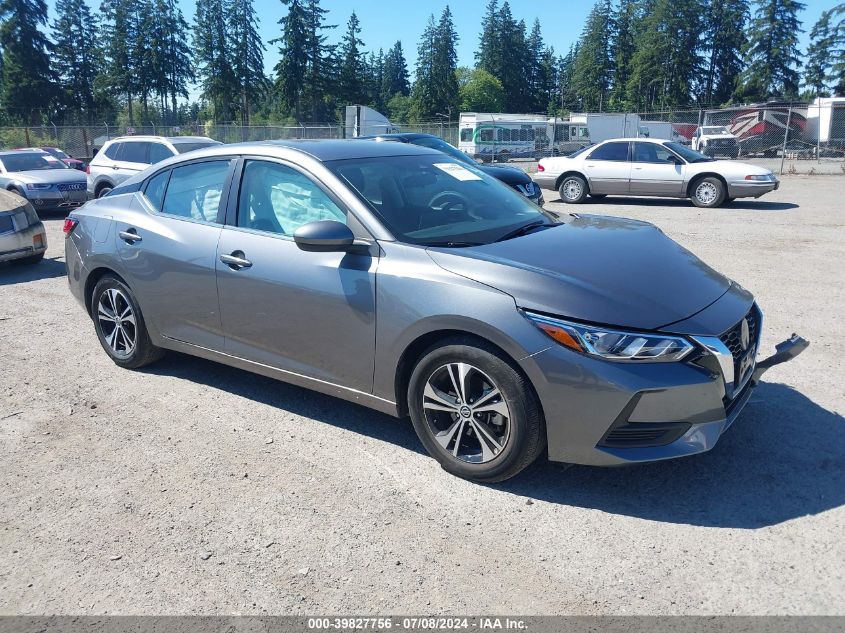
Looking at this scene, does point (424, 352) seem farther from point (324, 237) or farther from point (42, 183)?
point (42, 183)

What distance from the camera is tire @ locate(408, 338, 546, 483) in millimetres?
3297

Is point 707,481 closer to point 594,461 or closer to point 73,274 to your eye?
point 594,461

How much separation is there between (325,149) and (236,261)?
0.91m

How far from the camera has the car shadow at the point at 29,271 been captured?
9.01 metres

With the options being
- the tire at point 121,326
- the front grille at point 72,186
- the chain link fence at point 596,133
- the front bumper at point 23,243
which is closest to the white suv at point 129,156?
the front grille at point 72,186

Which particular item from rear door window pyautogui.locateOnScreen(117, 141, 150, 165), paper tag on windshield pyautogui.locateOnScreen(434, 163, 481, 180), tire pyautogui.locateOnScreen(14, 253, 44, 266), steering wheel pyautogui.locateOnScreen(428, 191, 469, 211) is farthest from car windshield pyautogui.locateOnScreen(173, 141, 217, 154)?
steering wheel pyautogui.locateOnScreen(428, 191, 469, 211)

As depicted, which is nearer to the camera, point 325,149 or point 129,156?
point 325,149

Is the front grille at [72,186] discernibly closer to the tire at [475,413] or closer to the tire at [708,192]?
the tire at [708,192]

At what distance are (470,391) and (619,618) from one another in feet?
4.14

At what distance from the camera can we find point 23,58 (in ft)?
233

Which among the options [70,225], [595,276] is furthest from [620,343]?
[70,225]

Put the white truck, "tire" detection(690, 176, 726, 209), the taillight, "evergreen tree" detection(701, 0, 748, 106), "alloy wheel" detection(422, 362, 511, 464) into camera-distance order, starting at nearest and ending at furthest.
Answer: "alloy wheel" detection(422, 362, 511, 464)
the taillight
"tire" detection(690, 176, 726, 209)
the white truck
"evergreen tree" detection(701, 0, 748, 106)

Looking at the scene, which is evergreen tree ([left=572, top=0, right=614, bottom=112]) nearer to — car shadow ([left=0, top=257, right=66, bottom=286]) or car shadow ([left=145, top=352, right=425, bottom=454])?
car shadow ([left=0, top=257, right=66, bottom=286])

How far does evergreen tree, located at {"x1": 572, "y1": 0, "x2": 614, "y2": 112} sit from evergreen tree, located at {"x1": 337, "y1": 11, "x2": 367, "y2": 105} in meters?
33.8
